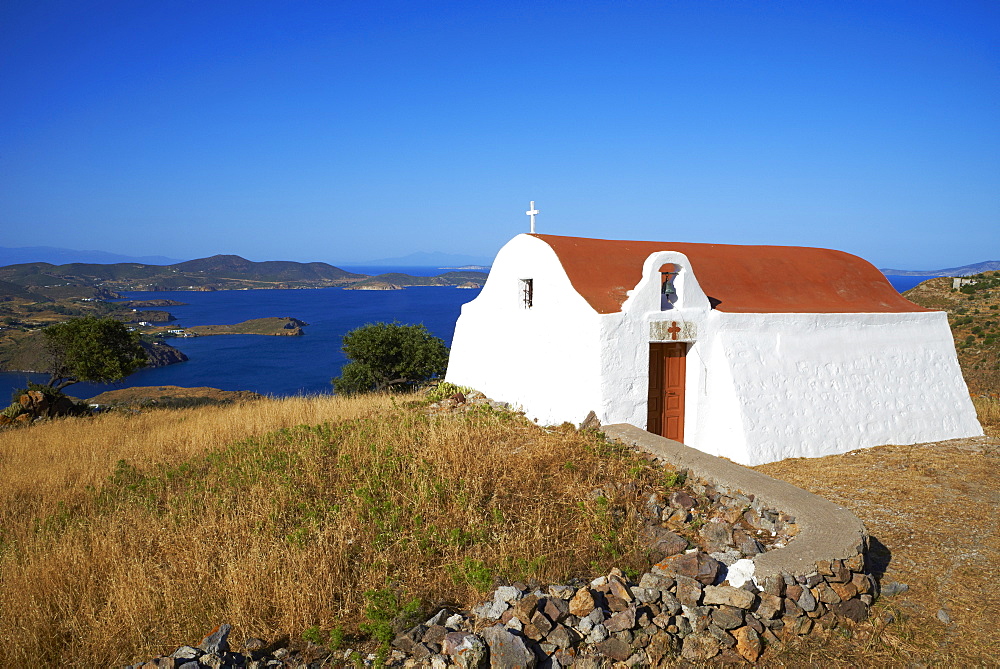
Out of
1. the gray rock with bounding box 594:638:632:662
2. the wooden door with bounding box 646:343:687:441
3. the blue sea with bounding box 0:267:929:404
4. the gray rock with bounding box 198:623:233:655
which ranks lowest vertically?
the blue sea with bounding box 0:267:929:404

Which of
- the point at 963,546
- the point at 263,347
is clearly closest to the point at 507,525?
the point at 963,546

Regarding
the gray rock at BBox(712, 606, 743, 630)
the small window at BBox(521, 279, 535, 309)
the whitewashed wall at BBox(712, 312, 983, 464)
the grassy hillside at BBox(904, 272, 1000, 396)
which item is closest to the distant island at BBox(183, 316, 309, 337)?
the grassy hillside at BBox(904, 272, 1000, 396)

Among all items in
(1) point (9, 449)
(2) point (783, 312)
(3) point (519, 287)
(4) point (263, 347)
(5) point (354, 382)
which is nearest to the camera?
(1) point (9, 449)

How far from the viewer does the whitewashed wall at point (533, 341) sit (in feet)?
32.3

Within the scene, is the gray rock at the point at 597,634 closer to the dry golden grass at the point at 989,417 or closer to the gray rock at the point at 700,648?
the gray rock at the point at 700,648

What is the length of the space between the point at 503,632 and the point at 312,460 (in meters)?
4.34

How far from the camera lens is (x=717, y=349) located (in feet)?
34.0

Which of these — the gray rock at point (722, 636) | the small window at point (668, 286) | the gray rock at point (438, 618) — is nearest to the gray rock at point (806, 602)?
the gray rock at point (722, 636)

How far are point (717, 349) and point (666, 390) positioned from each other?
4.10 feet

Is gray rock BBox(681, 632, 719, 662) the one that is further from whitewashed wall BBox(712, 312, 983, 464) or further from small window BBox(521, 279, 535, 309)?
small window BBox(521, 279, 535, 309)

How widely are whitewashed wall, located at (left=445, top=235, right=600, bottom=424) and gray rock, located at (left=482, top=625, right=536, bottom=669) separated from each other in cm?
568

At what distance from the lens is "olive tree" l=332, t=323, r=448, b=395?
2198 centimetres

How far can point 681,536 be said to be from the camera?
575 cm

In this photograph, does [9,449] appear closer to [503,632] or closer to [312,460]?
[312,460]
